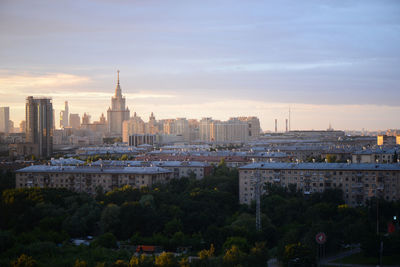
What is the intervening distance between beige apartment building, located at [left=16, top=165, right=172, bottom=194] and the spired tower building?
70145 millimetres

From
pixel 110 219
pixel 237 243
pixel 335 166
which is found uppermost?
pixel 335 166

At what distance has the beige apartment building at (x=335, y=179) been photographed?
18.5 metres

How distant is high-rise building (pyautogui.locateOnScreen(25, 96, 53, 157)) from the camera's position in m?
44.4

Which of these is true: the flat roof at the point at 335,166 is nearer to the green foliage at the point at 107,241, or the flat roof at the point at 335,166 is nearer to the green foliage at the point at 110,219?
the green foliage at the point at 110,219

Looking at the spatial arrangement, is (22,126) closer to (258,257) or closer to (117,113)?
(117,113)

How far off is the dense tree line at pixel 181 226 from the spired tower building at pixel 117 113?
7489 centimetres

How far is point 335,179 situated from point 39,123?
3089 cm

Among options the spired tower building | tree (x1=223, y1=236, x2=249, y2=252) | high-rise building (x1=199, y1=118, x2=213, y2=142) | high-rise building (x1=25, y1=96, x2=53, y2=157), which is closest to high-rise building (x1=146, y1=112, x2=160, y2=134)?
high-rise building (x1=199, y1=118, x2=213, y2=142)

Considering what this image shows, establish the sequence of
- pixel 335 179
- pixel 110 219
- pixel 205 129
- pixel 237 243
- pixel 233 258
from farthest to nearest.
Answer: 1. pixel 205 129
2. pixel 335 179
3. pixel 110 219
4. pixel 237 243
5. pixel 233 258

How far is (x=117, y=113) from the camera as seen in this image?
312 feet

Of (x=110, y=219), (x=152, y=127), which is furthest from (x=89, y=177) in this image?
(x=152, y=127)

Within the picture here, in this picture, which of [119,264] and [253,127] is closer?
[119,264]

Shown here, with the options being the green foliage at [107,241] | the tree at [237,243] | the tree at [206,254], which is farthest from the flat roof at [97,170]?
the tree at [206,254]

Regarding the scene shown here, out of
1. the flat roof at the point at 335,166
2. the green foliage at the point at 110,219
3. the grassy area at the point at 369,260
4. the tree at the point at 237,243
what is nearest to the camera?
the grassy area at the point at 369,260
